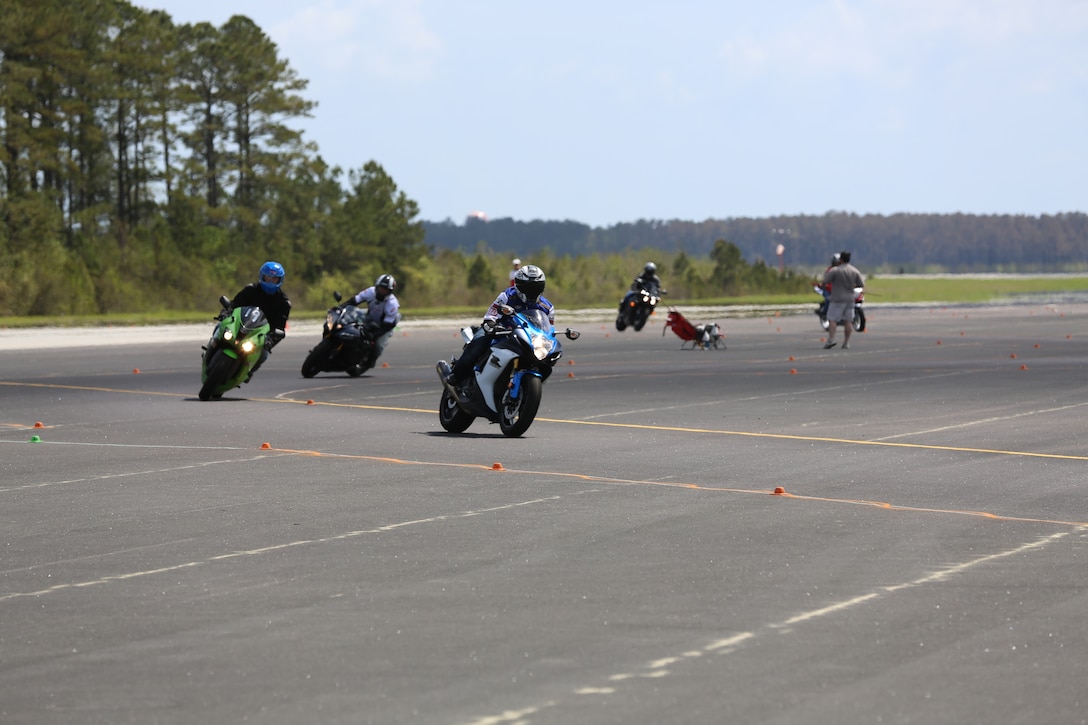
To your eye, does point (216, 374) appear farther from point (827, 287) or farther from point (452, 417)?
point (827, 287)

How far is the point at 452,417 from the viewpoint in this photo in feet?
57.7

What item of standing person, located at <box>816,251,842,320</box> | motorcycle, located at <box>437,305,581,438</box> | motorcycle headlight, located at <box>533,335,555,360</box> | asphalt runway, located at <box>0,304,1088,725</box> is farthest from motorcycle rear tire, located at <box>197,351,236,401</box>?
standing person, located at <box>816,251,842,320</box>

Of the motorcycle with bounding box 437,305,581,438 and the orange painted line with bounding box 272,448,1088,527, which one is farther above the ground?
the motorcycle with bounding box 437,305,581,438

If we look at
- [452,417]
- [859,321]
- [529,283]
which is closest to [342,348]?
[452,417]

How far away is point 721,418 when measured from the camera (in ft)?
62.7

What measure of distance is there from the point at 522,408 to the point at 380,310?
1101 centimetres

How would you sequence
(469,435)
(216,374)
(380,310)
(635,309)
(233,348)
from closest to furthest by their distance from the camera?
1. (469,435)
2. (233,348)
3. (216,374)
4. (380,310)
5. (635,309)

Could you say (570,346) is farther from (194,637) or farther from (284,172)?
(284,172)

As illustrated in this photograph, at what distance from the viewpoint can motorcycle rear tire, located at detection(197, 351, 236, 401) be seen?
2144cm

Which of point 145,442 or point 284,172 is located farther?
point 284,172

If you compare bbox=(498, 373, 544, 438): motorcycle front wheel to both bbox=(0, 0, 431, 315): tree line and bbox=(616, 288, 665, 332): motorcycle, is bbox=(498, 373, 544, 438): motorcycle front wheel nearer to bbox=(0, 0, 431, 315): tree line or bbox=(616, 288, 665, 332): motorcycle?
bbox=(616, 288, 665, 332): motorcycle

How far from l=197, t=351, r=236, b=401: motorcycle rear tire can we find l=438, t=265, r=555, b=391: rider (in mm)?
4760

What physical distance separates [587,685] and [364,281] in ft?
233

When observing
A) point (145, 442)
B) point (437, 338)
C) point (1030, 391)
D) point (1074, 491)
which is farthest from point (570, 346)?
point (1074, 491)
